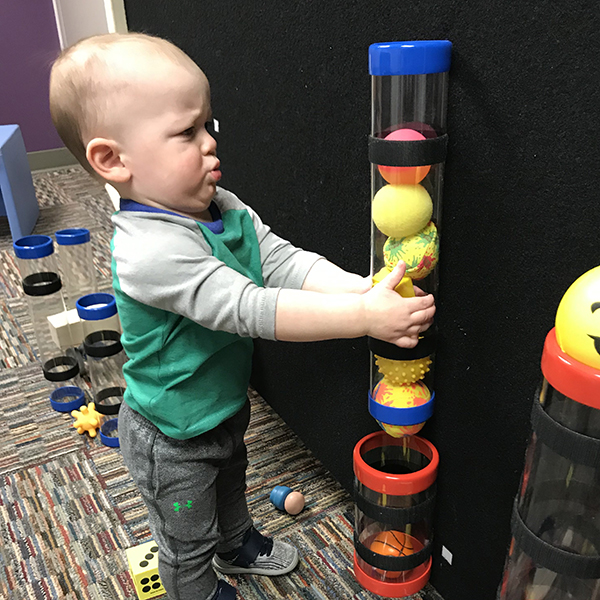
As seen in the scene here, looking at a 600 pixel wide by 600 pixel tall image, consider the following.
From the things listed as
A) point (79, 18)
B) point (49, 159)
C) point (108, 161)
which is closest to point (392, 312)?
point (108, 161)

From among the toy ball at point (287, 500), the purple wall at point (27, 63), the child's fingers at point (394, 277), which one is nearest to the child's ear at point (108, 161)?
the child's fingers at point (394, 277)

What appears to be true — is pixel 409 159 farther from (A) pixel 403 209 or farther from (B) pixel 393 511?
(B) pixel 393 511

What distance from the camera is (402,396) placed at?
0.97 meters

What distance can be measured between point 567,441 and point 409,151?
410 millimetres

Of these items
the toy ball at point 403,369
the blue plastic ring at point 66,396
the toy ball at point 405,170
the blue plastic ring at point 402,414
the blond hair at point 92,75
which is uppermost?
the blond hair at point 92,75

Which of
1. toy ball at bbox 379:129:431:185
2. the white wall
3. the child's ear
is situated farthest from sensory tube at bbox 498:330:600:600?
the white wall

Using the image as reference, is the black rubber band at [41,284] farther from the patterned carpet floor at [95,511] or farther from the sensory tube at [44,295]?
the patterned carpet floor at [95,511]

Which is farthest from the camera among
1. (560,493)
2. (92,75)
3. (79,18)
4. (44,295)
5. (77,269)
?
(79,18)

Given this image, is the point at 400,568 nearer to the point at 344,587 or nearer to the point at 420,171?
the point at 344,587

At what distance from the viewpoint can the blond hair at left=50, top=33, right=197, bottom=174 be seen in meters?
0.79

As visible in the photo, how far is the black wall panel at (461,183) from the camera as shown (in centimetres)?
71

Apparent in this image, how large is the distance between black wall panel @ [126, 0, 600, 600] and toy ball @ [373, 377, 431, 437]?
0.19ft

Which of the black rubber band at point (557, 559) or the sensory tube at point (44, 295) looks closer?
the black rubber band at point (557, 559)

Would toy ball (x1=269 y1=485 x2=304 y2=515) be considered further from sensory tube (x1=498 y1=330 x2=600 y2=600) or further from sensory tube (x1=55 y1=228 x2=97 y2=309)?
sensory tube (x1=55 y1=228 x2=97 y2=309)
